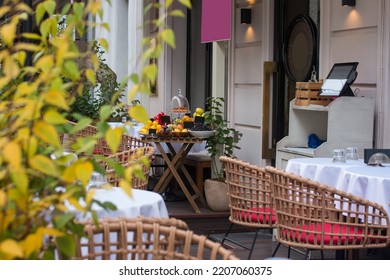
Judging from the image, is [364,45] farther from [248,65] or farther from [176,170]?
[176,170]

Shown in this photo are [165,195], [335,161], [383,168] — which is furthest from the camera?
[165,195]

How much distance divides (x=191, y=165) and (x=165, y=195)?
1.96ft

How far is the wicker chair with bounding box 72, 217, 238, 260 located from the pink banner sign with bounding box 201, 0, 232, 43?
6884 mm

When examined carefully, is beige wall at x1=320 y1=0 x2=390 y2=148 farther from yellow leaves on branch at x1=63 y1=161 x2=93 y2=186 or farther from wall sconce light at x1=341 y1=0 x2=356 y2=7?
yellow leaves on branch at x1=63 y1=161 x2=93 y2=186

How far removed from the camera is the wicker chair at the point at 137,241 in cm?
236

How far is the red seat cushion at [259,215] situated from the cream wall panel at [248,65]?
12.4 ft

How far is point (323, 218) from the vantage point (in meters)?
4.51

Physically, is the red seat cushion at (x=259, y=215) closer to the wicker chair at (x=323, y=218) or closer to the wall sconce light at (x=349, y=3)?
the wicker chair at (x=323, y=218)

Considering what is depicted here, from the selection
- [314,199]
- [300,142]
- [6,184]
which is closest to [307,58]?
[300,142]

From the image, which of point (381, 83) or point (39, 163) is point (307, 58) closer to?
point (381, 83)

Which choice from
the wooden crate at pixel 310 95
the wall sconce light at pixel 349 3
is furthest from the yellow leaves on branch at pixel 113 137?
the wall sconce light at pixel 349 3

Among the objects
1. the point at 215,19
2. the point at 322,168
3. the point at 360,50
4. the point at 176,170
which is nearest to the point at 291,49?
the point at 215,19

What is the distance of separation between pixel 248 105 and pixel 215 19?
3.58 feet

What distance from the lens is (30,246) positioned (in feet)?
5.17
